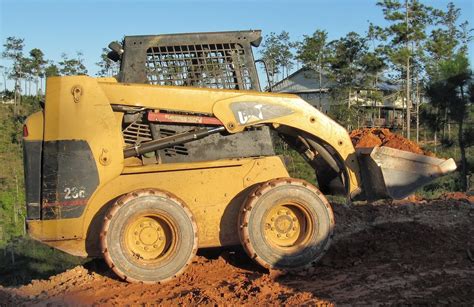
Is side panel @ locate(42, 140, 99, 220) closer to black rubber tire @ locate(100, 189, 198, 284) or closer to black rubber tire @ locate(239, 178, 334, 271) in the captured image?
black rubber tire @ locate(100, 189, 198, 284)

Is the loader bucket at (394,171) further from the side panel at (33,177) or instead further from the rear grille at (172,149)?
the side panel at (33,177)

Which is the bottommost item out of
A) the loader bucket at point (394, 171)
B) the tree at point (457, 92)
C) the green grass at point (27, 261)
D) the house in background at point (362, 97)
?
the green grass at point (27, 261)

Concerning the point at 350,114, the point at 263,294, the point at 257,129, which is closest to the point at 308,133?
the point at 257,129

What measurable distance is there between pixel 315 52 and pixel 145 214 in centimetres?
3328

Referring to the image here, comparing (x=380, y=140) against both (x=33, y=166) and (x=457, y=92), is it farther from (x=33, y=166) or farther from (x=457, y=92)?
(x=33, y=166)

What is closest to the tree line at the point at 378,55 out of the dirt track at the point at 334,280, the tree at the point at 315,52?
the tree at the point at 315,52

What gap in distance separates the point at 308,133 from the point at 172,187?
1749 millimetres

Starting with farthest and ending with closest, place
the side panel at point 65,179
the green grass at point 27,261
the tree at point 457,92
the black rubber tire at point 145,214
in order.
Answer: the tree at point 457,92
the green grass at point 27,261
the side panel at point 65,179
the black rubber tire at point 145,214

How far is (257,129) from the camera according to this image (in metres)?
6.76

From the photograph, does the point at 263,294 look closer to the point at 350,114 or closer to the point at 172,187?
the point at 172,187

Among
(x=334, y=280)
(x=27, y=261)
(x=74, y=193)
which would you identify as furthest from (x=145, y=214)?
(x=27, y=261)

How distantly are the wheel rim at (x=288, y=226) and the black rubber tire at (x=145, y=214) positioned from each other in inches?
37.1

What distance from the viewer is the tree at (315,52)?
3722 centimetres

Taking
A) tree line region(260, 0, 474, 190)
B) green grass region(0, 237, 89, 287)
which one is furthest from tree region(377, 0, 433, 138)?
green grass region(0, 237, 89, 287)
